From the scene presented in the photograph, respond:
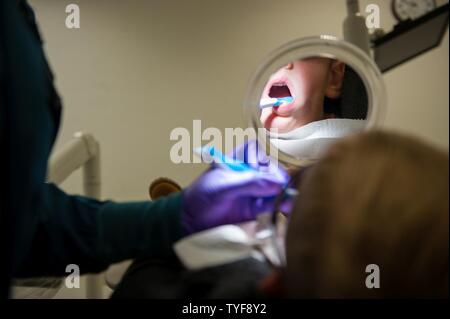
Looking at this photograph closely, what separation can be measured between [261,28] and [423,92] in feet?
3.31

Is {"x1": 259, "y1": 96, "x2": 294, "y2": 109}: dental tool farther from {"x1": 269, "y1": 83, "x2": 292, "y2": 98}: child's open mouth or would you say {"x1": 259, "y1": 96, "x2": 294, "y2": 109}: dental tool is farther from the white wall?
the white wall

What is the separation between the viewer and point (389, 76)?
7.62 feet

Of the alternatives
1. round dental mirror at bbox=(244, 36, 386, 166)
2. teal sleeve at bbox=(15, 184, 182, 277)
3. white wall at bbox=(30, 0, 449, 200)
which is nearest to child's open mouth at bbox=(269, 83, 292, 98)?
round dental mirror at bbox=(244, 36, 386, 166)

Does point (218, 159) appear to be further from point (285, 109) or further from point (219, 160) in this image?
point (285, 109)

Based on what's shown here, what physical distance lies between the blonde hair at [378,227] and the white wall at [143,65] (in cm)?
181

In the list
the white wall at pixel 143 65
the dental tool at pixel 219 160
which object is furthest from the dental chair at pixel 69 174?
the white wall at pixel 143 65

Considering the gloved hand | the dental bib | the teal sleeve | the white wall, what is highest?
the white wall

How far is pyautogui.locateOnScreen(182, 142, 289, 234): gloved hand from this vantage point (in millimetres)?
704

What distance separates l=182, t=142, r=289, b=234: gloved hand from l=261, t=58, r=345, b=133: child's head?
1.14 ft

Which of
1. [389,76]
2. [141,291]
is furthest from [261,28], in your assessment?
[141,291]

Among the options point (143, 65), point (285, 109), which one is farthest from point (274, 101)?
point (143, 65)

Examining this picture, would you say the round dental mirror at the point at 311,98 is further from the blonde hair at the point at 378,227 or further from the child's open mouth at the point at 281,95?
the blonde hair at the point at 378,227

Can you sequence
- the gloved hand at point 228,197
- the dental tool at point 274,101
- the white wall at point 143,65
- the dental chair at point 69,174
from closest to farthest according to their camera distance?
the gloved hand at point 228,197 → the dental chair at point 69,174 → the dental tool at point 274,101 → the white wall at point 143,65

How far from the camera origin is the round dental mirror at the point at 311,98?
789 mm
